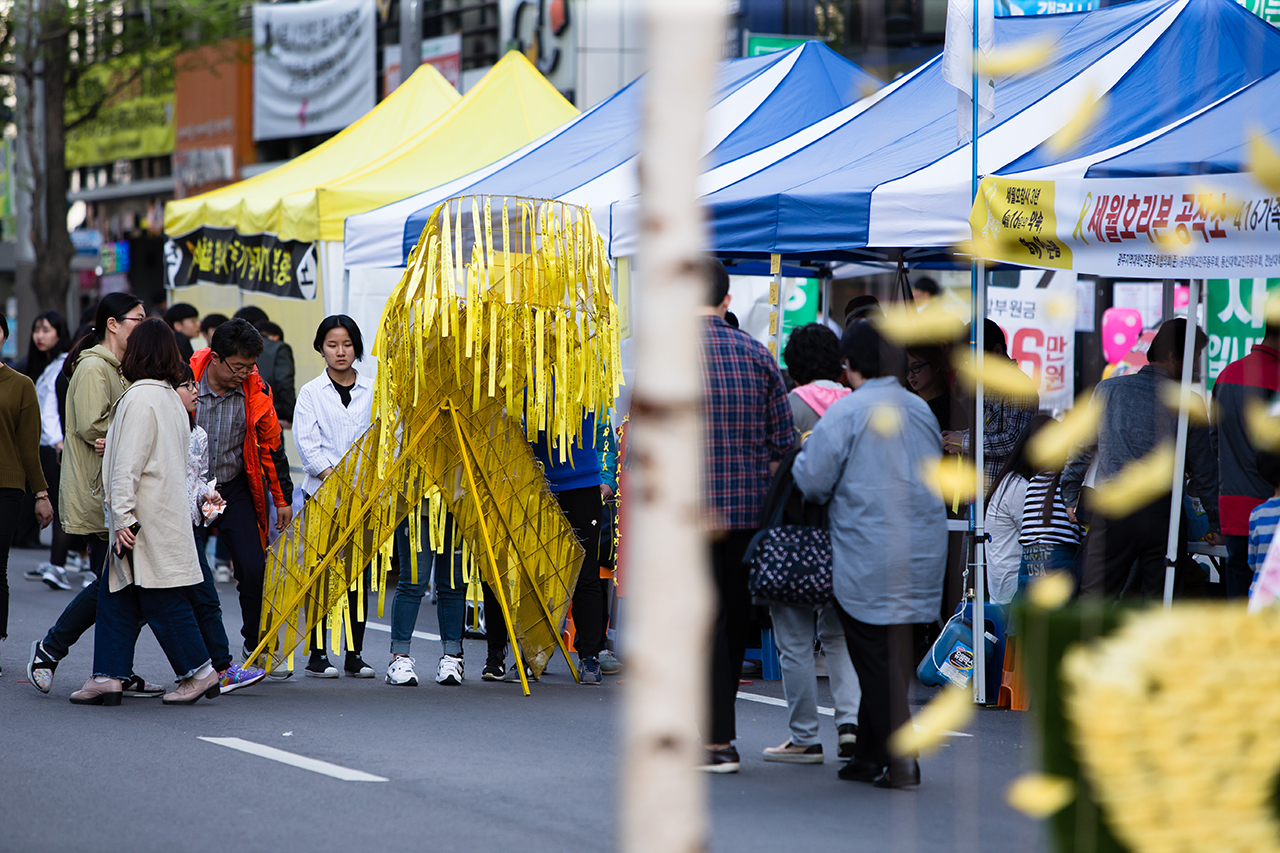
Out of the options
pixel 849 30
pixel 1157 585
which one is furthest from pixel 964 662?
pixel 849 30

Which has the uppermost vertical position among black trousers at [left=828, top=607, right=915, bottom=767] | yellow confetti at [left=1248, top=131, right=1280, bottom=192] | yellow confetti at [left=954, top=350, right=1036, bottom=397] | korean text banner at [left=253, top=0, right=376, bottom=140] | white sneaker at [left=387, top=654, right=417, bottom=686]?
korean text banner at [left=253, top=0, right=376, bottom=140]

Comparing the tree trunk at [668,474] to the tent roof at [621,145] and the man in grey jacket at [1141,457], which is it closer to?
the man in grey jacket at [1141,457]

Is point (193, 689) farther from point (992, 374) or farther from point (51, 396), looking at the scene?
point (51, 396)

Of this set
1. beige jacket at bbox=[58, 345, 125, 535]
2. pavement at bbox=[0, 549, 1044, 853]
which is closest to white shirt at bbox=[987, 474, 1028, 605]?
pavement at bbox=[0, 549, 1044, 853]

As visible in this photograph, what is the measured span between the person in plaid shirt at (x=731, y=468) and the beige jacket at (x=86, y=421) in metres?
3.56

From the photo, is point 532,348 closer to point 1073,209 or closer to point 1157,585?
point 1073,209

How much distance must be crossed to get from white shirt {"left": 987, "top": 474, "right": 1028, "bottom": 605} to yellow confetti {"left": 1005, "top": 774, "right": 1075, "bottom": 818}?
460 centimetres

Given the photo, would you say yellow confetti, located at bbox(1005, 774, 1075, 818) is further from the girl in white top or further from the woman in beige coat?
the woman in beige coat

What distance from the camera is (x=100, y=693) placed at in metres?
6.91

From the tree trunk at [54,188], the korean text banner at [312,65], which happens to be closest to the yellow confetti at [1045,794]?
the tree trunk at [54,188]

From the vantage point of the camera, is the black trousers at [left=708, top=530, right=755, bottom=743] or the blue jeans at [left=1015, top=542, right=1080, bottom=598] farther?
the blue jeans at [left=1015, top=542, right=1080, bottom=598]

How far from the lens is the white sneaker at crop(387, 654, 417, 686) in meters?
7.49

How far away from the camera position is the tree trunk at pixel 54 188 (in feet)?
72.8

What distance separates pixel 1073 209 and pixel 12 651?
596 centimetres
